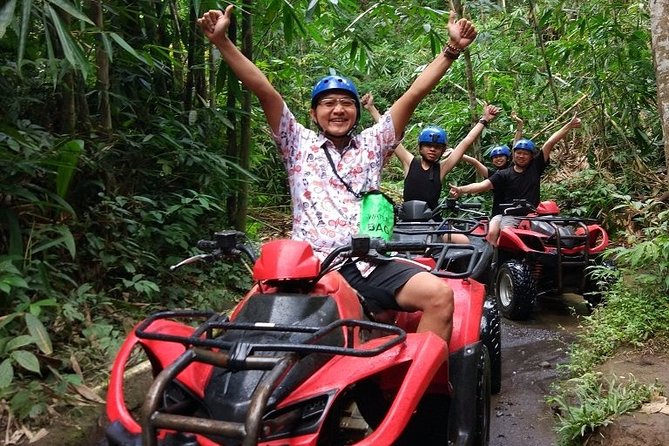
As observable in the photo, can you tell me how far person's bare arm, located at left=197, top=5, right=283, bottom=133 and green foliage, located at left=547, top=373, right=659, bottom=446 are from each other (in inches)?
89.0

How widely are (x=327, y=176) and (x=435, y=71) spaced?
32.4 inches

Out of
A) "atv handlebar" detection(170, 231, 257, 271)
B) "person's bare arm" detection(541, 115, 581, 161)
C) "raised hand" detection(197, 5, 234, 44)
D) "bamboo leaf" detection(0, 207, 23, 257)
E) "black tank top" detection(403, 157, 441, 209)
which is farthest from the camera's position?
"person's bare arm" detection(541, 115, 581, 161)

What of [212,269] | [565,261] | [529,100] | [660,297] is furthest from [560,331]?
[529,100]

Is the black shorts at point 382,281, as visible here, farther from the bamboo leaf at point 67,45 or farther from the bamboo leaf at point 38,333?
the bamboo leaf at point 67,45

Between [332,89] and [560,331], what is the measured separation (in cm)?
408

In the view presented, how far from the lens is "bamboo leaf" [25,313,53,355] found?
10.3 feet

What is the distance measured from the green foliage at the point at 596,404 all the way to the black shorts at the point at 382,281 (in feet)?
4.22

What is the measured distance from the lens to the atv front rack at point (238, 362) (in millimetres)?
1690

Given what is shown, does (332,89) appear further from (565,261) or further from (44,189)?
(565,261)

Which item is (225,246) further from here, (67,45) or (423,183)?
(423,183)

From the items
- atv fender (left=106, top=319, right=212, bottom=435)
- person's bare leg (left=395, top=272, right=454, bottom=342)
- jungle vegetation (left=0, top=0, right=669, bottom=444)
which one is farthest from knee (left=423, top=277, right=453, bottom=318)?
jungle vegetation (left=0, top=0, right=669, bottom=444)

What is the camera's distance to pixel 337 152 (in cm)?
318

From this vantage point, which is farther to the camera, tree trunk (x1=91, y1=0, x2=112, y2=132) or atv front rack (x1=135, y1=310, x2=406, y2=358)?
tree trunk (x1=91, y1=0, x2=112, y2=132)

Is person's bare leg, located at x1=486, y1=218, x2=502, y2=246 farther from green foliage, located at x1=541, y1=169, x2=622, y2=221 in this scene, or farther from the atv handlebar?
the atv handlebar
